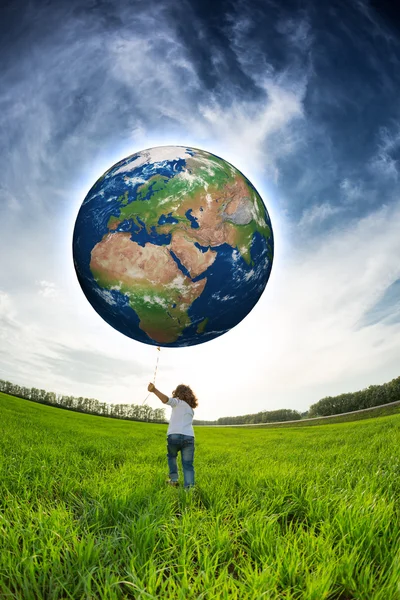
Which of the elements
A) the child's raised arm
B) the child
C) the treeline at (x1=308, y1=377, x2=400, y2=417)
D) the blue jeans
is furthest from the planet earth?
the treeline at (x1=308, y1=377, x2=400, y2=417)

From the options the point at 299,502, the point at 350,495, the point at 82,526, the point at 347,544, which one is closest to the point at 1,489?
the point at 82,526

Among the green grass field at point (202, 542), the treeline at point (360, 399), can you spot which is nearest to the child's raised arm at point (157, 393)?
the green grass field at point (202, 542)

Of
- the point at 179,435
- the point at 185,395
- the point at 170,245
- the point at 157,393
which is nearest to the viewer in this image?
the point at 170,245

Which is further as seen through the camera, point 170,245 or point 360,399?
point 360,399

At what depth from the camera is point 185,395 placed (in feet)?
17.9

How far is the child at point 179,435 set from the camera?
4.82 meters

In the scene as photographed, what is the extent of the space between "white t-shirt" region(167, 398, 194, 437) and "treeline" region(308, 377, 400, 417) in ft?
159

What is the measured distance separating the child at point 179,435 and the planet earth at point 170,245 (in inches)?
58.2

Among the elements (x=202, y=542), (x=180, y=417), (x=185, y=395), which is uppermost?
(x=185, y=395)

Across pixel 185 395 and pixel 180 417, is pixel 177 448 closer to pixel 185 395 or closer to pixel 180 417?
pixel 180 417

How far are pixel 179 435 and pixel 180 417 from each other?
0.27 metres

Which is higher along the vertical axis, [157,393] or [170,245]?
[170,245]

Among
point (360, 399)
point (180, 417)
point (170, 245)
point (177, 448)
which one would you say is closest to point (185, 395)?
point (180, 417)

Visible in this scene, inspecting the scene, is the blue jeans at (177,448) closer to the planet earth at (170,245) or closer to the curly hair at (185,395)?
the curly hair at (185,395)
